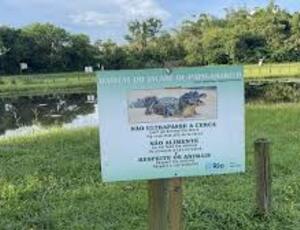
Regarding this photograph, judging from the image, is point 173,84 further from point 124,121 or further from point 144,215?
point 144,215

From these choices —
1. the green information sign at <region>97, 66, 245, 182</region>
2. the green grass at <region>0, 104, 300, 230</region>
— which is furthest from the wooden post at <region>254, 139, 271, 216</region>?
the green information sign at <region>97, 66, 245, 182</region>

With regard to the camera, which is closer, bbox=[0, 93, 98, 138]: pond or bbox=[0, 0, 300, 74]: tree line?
bbox=[0, 93, 98, 138]: pond

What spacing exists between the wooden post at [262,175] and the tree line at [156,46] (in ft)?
161

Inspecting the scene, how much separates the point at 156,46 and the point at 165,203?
53.3m

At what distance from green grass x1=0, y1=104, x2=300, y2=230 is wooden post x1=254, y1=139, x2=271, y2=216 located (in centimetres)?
11

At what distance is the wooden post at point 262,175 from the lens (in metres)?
4.84

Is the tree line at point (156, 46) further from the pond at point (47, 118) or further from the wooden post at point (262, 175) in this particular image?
the wooden post at point (262, 175)

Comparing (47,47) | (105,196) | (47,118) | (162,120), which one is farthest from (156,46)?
(162,120)

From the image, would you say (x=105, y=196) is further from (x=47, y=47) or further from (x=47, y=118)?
(x=47, y=47)

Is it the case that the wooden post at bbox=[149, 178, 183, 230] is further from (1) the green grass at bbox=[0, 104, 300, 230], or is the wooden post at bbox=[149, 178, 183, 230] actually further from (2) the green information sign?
(1) the green grass at bbox=[0, 104, 300, 230]

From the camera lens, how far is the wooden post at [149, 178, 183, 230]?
333 cm

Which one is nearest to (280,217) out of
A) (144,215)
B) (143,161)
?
(144,215)

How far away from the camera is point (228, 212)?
492 cm

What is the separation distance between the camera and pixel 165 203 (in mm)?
3334
